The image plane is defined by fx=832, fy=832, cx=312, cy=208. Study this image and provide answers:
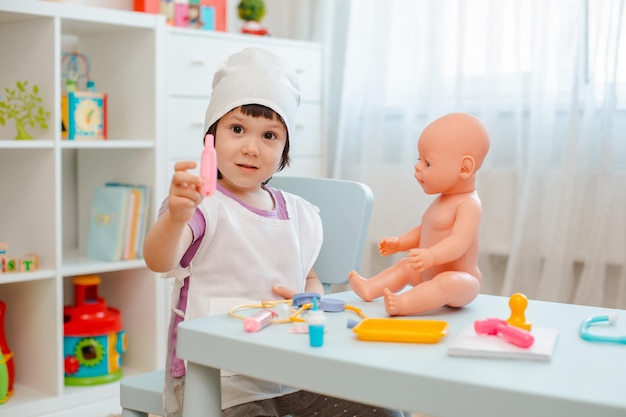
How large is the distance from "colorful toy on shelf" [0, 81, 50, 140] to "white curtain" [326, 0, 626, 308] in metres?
1.11

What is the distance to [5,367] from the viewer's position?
2240 millimetres

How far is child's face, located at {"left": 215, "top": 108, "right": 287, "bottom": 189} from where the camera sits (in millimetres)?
1256

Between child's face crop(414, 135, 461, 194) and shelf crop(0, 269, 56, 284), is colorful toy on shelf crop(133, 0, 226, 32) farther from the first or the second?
child's face crop(414, 135, 461, 194)

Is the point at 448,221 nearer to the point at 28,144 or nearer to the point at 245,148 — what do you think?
the point at 245,148

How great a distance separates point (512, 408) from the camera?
67 centimetres

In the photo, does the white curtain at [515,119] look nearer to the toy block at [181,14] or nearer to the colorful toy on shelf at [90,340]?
the toy block at [181,14]

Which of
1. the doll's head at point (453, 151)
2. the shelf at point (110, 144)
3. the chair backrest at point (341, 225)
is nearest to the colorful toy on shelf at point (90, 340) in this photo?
the shelf at point (110, 144)

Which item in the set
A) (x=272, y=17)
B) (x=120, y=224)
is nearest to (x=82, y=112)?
(x=120, y=224)

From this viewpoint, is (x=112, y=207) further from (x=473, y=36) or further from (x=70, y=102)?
(x=473, y=36)

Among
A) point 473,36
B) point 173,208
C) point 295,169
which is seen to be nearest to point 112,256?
point 295,169

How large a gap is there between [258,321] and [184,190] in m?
0.18

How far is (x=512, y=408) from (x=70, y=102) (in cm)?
197

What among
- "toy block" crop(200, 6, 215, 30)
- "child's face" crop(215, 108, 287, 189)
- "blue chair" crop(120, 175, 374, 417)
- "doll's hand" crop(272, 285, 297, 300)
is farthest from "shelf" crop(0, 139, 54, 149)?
"doll's hand" crop(272, 285, 297, 300)

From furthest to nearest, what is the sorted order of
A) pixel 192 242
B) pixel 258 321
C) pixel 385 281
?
pixel 192 242
pixel 385 281
pixel 258 321
